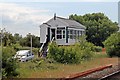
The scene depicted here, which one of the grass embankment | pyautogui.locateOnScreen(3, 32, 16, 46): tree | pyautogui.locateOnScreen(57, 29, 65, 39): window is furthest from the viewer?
pyautogui.locateOnScreen(57, 29, 65, 39): window

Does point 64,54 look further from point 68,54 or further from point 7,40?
point 7,40


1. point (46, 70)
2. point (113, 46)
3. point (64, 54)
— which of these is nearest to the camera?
point (46, 70)

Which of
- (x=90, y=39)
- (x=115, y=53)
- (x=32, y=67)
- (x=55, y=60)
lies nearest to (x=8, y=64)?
(x=32, y=67)

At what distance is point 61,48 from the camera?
2834 cm

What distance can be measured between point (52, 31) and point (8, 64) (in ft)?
110

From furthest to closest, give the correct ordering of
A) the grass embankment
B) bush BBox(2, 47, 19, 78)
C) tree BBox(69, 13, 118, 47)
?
tree BBox(69, 13, 118, 47) < the grass embankment < bush BBox(2, 47, 19, 78)

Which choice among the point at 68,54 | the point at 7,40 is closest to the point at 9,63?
the point at 7,40

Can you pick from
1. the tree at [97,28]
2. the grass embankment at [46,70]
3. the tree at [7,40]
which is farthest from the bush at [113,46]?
the tree at [97,28]

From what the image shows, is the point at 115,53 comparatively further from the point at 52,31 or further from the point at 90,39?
the point at 90,39

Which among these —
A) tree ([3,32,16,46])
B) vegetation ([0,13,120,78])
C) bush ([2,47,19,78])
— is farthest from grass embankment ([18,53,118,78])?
tree ([3,32,16,46])

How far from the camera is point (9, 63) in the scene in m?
16.7

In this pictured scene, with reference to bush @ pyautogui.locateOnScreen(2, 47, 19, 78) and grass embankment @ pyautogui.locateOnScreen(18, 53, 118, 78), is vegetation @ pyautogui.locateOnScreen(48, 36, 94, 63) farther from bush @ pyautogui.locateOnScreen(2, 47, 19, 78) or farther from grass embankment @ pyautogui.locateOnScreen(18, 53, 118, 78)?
bush @ pyautogui.locateOnScreen(2, 47, 19, 78)

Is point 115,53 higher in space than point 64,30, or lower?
lower

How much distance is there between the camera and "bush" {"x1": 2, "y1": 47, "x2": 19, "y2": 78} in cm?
1645
